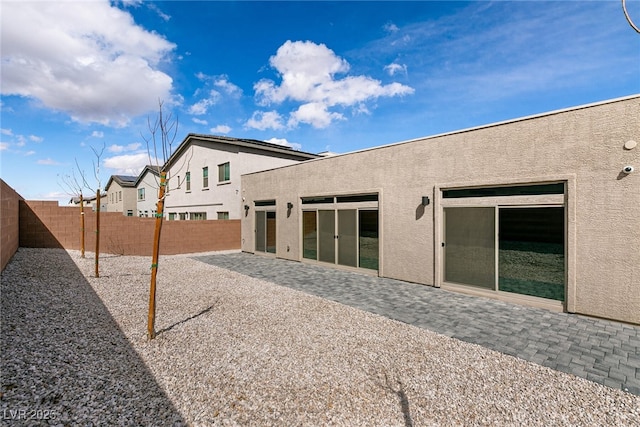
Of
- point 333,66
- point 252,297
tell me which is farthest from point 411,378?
point 333,66

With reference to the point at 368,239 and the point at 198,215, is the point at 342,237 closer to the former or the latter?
the point at 368,239

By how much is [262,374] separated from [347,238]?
7119 millimetres

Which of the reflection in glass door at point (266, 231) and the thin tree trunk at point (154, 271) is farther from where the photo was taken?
the reflection in glass door at point (266, 231)

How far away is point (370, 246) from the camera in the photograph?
9.70m

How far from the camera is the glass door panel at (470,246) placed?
7.05 m

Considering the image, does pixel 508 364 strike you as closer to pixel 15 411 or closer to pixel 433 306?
pixel 433 306

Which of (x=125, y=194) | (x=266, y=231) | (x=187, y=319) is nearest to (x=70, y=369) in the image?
(x=187, y=319)

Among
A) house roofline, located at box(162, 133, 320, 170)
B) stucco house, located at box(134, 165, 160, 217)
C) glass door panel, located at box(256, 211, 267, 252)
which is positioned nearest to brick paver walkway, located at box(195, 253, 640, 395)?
glass door panel, located at box(256, 211, 267, 252)

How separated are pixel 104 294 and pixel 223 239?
9.55 meters

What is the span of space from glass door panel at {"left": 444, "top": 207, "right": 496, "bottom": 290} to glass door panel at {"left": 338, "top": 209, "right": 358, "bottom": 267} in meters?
3.23

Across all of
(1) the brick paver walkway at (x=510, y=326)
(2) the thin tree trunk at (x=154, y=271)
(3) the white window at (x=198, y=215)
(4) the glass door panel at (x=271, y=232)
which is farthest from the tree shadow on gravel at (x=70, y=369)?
(3) the white window at (x=198, y=215)

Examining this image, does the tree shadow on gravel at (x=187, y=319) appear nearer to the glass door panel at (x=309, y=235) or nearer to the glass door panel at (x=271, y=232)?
the glass door panel at (x=309, y=235)

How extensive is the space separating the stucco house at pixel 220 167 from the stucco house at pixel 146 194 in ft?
36.1

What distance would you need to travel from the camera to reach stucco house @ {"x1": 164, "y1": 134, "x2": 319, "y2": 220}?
17578mm
